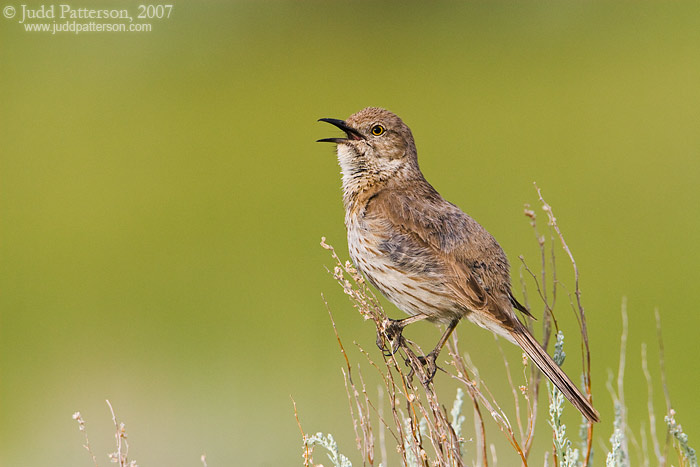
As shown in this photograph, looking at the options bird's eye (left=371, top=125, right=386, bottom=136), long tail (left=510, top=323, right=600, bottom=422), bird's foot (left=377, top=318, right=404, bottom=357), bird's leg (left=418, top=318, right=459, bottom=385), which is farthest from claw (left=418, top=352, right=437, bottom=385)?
bird's eye (left=371, top=125, right=386, bottom=136)

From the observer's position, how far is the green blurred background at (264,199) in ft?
35.0

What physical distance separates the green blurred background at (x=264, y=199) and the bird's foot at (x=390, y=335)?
3.18m

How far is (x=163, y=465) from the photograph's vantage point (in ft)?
26.5

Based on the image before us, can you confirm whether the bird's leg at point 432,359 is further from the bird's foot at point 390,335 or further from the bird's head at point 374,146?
the bird's head at point 374,146

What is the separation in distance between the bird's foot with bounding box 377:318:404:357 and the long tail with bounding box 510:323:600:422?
609mm

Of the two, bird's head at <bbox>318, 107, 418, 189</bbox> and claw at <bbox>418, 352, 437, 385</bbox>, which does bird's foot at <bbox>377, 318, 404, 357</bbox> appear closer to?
claw at <bbox>418, 352, 437, 385</bbox>

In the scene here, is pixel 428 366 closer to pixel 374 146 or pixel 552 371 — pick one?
pixel 552 371

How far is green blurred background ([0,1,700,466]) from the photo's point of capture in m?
10.7

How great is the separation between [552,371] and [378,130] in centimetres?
205

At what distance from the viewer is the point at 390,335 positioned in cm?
478

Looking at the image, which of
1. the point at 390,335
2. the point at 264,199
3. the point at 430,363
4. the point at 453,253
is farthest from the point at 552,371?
the point at 264,199

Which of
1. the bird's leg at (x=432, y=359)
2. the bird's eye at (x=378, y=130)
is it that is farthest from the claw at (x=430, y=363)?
the bird's eye at (x=378, y=130)

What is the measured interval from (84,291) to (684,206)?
1025cm

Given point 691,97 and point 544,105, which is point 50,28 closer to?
point 544,105
